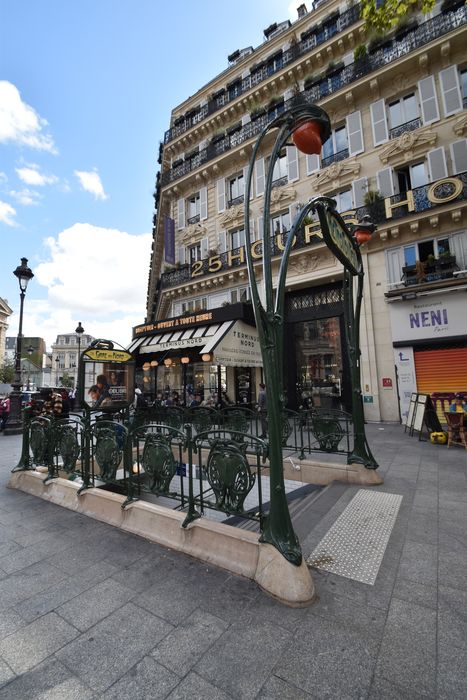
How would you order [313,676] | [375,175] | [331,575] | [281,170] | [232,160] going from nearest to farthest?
[313,676]
[331,575]
[375,175]
[281,170]
[232,160]

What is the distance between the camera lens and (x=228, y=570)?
2.95 meters

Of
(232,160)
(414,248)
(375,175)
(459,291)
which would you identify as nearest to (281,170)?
(232,160)

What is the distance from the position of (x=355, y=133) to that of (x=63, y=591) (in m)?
18.8

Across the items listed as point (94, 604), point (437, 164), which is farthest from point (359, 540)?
point (437, 164)

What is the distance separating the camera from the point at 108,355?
320 inches

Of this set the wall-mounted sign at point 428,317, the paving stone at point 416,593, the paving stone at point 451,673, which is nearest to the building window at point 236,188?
the wall-mounted sign at point 428,317

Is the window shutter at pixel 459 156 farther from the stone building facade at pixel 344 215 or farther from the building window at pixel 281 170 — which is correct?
the building window at pixel 281 170

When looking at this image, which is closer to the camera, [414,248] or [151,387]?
[414,248]

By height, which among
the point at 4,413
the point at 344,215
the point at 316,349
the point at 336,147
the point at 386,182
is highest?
the point at 336,147

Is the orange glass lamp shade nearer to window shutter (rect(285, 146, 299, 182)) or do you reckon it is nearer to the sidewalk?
the sidewalk

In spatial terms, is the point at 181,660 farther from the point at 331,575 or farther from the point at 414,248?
the point at 414,248

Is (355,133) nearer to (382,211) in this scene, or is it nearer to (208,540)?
(382,211)

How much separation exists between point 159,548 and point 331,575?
1.81 m

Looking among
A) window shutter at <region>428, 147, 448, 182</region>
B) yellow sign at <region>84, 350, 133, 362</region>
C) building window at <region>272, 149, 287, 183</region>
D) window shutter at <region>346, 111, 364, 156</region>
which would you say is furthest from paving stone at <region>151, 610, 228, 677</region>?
building window at <region>272, 149, 287, 183</region>
